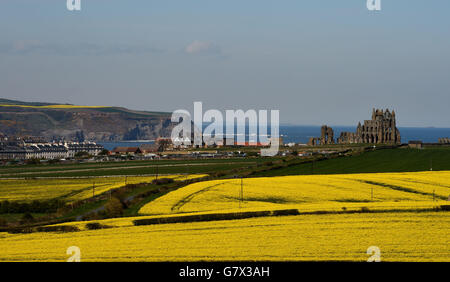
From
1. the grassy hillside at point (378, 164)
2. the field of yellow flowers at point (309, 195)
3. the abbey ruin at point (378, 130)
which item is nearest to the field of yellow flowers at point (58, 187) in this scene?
the field of yellow flowers at point (309, 195)

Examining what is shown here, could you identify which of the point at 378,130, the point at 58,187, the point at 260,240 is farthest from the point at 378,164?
the point at 378,130

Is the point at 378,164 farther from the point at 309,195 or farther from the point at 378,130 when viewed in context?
the point at 378,130

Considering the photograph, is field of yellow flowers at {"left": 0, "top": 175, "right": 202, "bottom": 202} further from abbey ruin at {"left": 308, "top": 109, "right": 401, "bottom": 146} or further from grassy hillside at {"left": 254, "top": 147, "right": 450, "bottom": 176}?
abbey ruin at {"left": 308, "top": 109, "right": 401, "bottom": 146}

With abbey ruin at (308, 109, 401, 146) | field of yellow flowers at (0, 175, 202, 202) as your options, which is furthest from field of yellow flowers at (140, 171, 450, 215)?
abbey ruin at (308, 109, 401, 146)
